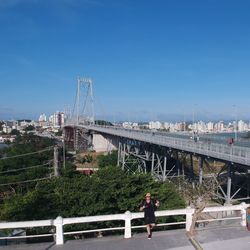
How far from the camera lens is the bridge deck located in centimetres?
924

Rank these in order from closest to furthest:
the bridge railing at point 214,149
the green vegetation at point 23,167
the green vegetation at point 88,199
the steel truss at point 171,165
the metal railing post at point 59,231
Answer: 1. the metal railing post at point 59,231
2. the green vegetation at point 88,199
3. the bridge railing at point 214,149
4. the steel truss at point 171,165
5. the green vegetation at point 23,167

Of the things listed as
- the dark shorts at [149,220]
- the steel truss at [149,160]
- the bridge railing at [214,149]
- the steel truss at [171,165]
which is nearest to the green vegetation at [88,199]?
the bridge railing at [214,149]

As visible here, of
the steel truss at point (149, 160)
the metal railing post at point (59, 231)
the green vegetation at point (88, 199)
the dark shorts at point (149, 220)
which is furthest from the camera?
the steel truss at point (149, 160)

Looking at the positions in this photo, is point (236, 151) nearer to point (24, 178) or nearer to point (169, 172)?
point (169, 172)

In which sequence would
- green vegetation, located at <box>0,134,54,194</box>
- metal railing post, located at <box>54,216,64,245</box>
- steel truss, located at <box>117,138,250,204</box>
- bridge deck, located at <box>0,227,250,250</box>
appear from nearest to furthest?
bridge deck, located at <box>0,227,250,250</box>, metal railing post, located at <box>54,216,64,245</box>, steel truss, located at <box>117,138,250,204</box>, green vegetation, located at <box>0,134,54,194</box>

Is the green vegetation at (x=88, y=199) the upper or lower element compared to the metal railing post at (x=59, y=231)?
lower

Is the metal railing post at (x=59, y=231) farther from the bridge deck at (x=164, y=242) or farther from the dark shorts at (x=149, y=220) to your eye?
the dark shorts at (x=149, y=220)

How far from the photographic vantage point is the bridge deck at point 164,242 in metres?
9.24

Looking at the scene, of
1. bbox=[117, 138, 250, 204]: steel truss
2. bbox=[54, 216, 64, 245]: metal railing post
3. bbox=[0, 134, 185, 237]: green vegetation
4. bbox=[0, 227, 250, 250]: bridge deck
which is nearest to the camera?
bbox=[0, 227, 250, 250]: bridge deck

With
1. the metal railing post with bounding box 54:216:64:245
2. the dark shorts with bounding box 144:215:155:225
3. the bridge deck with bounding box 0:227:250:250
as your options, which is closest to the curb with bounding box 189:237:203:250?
the bridge deck with bounding box 0:227:250:250

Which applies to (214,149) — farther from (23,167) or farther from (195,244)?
(23,167)

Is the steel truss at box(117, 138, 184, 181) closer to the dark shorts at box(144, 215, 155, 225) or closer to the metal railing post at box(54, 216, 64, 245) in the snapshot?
the dark shorts at box(144, 215, 155, 225)

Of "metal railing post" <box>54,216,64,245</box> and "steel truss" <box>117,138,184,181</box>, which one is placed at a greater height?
"metal railing post" <box>54,216,64,245</box>

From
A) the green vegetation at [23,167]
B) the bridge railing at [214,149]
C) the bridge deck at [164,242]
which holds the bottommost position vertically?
the green vegetation at [23,167]
